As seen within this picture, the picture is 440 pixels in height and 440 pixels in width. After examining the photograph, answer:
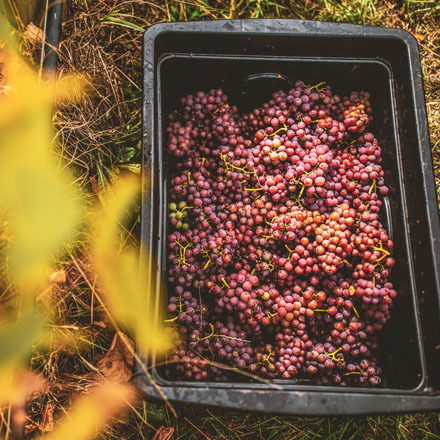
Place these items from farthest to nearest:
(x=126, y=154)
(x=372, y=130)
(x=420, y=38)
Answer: (x=420, y=38)
(x=126, y=154)
(x=372, y=130)

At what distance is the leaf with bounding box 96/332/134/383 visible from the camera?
4.51 feet

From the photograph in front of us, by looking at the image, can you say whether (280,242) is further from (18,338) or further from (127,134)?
(18,338)

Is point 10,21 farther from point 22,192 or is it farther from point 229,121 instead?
point 229,121

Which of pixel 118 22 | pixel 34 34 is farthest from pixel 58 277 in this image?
pixel 118 22

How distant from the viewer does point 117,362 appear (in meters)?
1.39

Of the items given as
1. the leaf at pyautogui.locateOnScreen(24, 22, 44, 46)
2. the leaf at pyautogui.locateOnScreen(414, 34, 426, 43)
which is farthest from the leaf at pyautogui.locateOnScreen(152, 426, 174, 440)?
the leaf at pyautogui.locateOnScreen(414, 34, 426, 43)

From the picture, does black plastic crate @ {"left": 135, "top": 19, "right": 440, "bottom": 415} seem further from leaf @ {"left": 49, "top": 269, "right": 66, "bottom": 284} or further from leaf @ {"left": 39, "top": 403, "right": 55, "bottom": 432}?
leaf @ {"left": 39, "top": 403, "right": 55, "bottom": 432}

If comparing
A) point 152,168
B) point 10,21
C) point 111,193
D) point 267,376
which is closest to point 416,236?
point 267,376

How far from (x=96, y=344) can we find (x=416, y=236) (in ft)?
3.79

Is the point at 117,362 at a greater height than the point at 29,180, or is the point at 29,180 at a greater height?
the point at 29,180

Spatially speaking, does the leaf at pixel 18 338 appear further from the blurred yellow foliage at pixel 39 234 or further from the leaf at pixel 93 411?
the leaf at pixel 93 411

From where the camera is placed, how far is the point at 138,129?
152 centimetres

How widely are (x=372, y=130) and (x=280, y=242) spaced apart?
1.73 ft

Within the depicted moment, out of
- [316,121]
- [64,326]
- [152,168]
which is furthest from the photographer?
[64,326]
